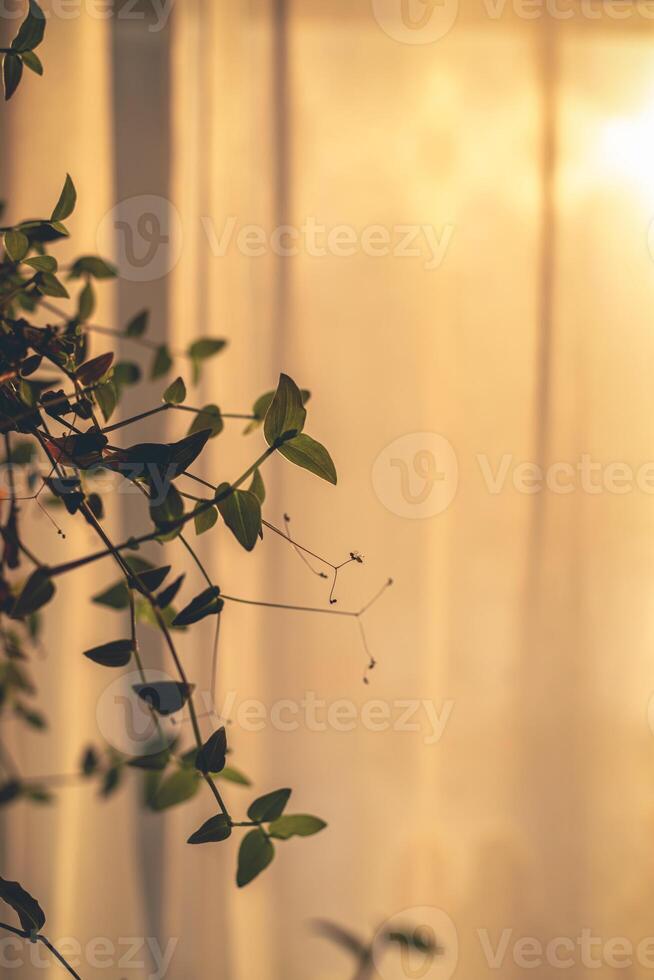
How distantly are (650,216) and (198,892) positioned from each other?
1519mm

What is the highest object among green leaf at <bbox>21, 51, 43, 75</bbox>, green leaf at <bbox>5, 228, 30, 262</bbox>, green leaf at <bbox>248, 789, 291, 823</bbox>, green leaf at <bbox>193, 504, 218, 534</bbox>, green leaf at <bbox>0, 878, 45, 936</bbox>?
green leaf at <bbox>21, 51, 43, 75</bbox>

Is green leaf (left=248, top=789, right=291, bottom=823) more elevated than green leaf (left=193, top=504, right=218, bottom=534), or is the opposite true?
green leaf (left=193, top=504, right=218, bottom=534)

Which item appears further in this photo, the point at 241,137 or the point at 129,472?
the point at 241,137

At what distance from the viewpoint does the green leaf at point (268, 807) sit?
1.55ft

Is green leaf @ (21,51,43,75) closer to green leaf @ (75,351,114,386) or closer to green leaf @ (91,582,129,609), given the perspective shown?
green leaf @ (75,351,114,386)

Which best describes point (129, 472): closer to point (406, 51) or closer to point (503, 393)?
point (503, 393)

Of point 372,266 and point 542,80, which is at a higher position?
point 542,80

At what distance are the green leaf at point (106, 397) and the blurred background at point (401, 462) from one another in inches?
28.4


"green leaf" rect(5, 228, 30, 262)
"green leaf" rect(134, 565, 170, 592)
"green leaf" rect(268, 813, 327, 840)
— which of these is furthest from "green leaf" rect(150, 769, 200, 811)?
"green leaf" rect(5, 228, 30, 262)

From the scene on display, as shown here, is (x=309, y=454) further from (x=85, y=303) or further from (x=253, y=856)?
(x=85, y=303)

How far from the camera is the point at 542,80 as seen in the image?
4.02 feet

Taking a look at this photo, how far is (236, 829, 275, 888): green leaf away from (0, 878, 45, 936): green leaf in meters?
0.13

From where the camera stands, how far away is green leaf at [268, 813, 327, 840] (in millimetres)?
483

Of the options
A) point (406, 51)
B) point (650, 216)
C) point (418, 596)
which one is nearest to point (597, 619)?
point (418, 596)
